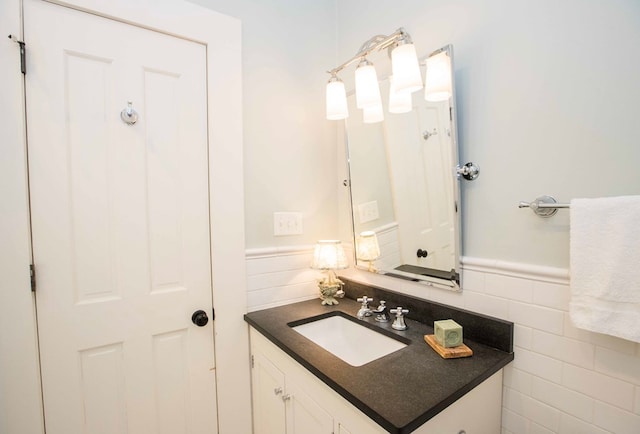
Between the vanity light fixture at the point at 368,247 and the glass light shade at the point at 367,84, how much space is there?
0.63 meters

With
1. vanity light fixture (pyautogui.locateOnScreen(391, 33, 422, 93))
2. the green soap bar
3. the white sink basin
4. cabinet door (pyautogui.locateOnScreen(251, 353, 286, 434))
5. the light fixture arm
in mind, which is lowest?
cabinet door (pyautogui.locateOnScreen(251, 353, 286, 434))

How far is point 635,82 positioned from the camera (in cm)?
78

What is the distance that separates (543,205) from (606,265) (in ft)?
0.72

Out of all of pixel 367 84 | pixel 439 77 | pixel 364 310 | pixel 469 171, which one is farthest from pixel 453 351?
pixel 367 84

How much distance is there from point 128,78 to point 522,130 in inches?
57.5

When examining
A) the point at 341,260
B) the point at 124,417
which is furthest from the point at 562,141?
the point at 124,417

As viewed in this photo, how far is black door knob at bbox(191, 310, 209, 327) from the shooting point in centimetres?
132

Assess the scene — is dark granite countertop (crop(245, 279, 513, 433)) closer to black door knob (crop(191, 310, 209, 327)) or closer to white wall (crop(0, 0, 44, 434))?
black door knob (crop(191, 310, 209, 327))

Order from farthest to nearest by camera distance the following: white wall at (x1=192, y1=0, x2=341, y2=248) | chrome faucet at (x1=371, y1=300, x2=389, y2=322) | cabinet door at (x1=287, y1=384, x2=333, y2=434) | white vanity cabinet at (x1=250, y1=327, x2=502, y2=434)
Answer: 1. white wall at (x1=192, y1=0, x2=341, y2=248)
2. chrome faucet at (x1=371, y1=300, x2=389, y2=322)
3. cabinet door at (x1=287, y1=384, x2=333, y2=434)
4. white vanity cabinet at (x1=250, y1=327, x2=502, y2=434)

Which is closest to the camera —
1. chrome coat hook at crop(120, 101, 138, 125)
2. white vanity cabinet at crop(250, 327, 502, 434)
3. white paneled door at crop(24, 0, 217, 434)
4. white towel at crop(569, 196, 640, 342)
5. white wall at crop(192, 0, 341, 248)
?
white towel at crop(569, 196, 640, 342)

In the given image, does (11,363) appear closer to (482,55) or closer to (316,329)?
(316,329)

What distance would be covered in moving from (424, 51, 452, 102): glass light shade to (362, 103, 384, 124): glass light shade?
0.94ft

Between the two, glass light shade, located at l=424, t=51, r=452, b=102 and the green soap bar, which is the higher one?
glass light shade, located at l=424, t=51, r=452, b=102

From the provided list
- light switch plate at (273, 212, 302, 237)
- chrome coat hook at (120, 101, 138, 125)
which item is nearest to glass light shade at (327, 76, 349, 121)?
light switch plate at (273, 212, 302, 237)
